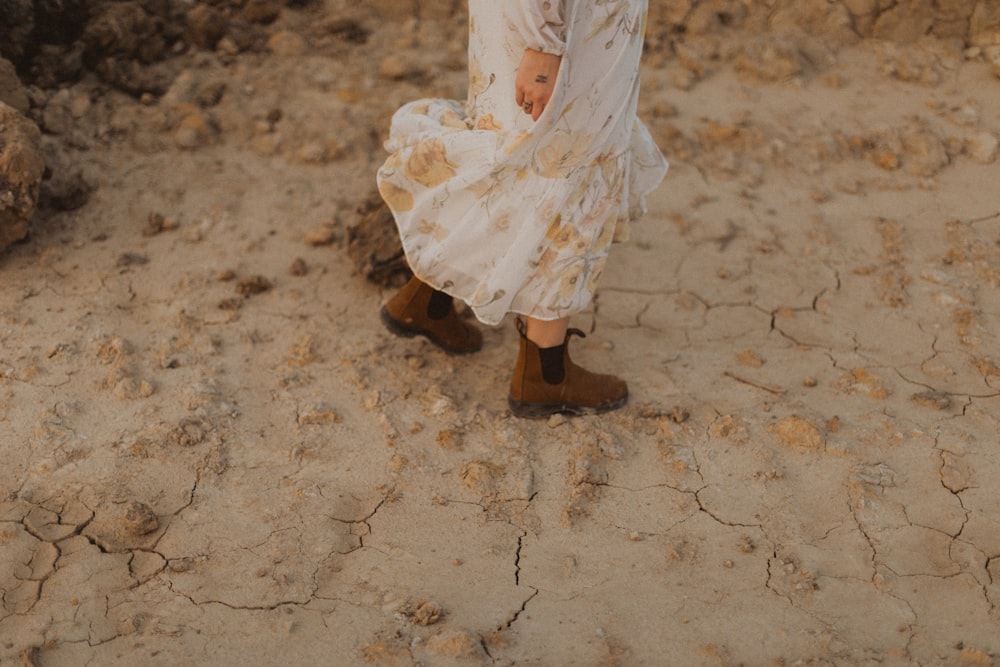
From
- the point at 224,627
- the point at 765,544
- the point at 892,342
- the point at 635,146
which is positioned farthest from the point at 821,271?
the point at 224,627

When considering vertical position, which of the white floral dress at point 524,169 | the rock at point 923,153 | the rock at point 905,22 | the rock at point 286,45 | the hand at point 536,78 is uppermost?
the hand at point 536,78

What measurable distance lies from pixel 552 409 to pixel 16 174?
1.76 metres

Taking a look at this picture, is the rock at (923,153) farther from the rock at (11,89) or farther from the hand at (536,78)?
the rock at (11,89)

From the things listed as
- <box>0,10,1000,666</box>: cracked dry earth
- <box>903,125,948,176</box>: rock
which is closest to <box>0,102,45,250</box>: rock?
<box>0,10,1000,666</box>: cracked dry earth

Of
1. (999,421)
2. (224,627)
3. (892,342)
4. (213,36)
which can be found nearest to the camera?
(224,627)

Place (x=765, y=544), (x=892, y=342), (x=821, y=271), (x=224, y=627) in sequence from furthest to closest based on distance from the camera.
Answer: (x=821, y=271) < (x=892, y=342) < (x=765, y=544) < (x=224, y=627)

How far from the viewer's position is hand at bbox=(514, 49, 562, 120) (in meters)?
2.13

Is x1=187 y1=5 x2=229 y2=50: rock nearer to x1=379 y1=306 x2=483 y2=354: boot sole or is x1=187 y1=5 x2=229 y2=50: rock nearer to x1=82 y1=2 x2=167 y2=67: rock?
x1=82 y1=2 x2=167 y2=67: rock

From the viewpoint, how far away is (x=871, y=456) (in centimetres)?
258

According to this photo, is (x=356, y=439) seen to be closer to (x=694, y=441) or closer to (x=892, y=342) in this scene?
(x=694, y=441)

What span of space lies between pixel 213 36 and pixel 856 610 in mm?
3237

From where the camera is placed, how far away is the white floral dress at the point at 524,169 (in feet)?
7.31

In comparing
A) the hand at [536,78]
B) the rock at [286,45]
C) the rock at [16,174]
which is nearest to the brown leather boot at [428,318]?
the hand at [536,78]

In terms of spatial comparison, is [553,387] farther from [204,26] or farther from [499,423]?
[204,26]
